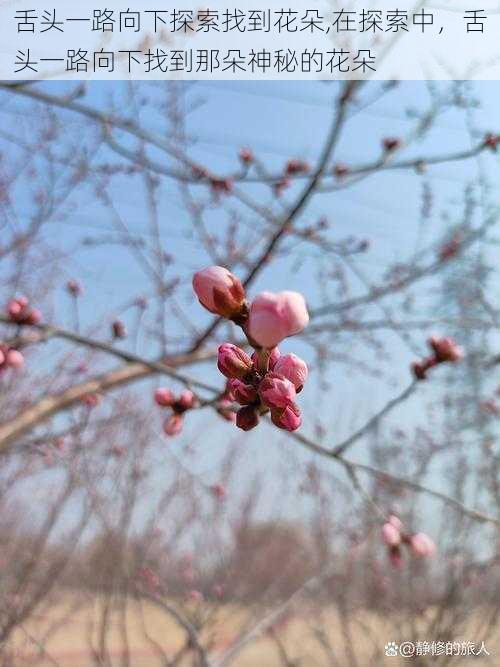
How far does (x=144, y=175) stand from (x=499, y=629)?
3.49 m

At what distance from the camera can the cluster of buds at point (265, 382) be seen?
0.65 meters

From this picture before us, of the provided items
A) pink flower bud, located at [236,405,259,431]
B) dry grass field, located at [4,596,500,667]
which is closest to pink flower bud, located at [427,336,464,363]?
pink flower bud, located at [236,405,259,431]

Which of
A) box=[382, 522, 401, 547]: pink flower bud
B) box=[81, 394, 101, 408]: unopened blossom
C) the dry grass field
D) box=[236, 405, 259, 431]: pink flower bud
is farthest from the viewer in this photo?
the dry grass field

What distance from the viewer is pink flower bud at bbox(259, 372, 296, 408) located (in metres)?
0.64

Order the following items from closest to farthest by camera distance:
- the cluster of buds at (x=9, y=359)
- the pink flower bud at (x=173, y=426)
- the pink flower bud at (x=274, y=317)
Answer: the pink flower bud at (x=274, y=317), the pink flower bud at (x=173, y=426), the cluster of buds at (x=9, y=359)

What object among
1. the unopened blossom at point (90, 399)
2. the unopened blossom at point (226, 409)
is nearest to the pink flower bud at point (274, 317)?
the unopened blossom at point (226, 409)

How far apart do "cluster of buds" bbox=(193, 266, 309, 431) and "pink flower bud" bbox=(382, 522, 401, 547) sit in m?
1.07

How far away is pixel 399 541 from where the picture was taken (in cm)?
175

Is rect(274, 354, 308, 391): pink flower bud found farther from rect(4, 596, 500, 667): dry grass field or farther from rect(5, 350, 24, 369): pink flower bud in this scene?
rect(4, 596, 500, 667): dry grass field

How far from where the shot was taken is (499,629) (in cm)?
403

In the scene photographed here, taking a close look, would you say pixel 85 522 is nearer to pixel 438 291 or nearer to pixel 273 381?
pixel 438 291

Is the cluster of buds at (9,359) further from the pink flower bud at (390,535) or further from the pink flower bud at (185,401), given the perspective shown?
the pink flower bud at (390,535)

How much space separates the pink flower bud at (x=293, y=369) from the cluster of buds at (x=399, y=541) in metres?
1.10

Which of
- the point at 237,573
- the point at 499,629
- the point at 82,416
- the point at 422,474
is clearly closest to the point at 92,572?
the point at 237,573
